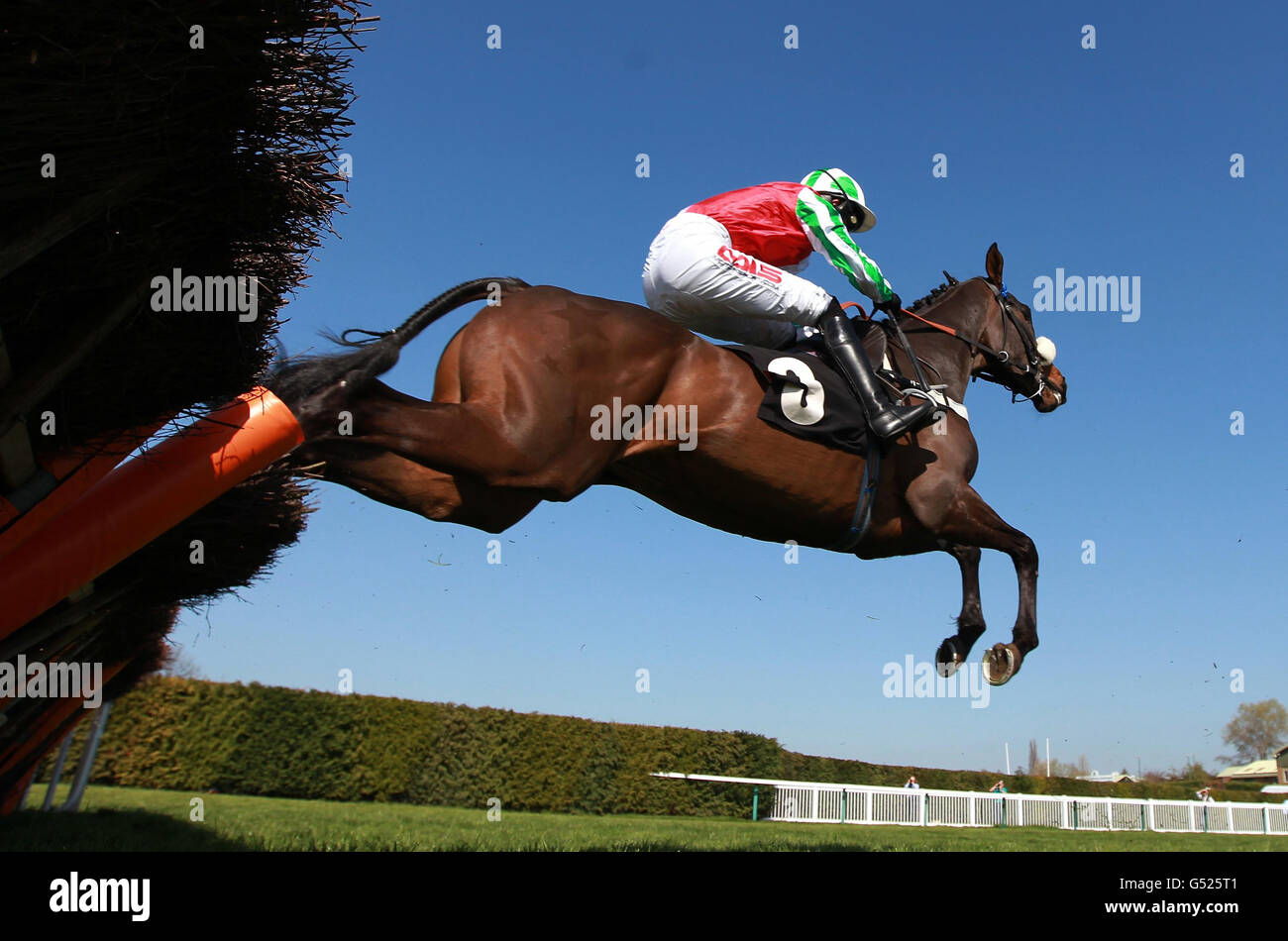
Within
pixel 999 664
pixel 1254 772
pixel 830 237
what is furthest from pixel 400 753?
pixel 1254 772

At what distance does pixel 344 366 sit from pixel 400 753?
17.5m

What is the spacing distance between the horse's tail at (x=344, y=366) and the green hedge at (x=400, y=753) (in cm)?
1662

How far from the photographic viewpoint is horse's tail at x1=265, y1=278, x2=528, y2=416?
3.63 meters

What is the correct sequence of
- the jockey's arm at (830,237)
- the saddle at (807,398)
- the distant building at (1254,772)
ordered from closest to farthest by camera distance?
the saddle at (807,398), the jockey's arm at (830,237), the distant building at (1254,772)

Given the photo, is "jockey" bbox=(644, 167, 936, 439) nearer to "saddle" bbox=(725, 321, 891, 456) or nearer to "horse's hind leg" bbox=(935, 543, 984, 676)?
"saddle" bbox=(725, 321, 891, 456)

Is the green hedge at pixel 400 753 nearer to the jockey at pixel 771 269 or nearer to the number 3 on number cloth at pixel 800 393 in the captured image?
the jockey at pixel 771 269

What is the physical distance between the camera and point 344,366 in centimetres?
377

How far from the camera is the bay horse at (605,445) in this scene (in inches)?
149

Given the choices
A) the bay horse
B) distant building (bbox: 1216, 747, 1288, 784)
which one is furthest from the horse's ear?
distant building (bbox: 1216, 747, 1288, 784)

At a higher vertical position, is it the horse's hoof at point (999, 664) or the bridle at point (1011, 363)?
the bridle at point (1011, 363)

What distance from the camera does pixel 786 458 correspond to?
466 cm

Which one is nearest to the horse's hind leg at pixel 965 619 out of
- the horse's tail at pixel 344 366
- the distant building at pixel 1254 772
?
the horse's tail at pixel 344 366

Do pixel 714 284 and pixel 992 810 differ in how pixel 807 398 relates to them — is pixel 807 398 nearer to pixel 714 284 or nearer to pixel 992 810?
pixel 714 284

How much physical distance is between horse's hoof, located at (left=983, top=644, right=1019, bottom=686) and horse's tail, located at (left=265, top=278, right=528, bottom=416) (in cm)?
362
